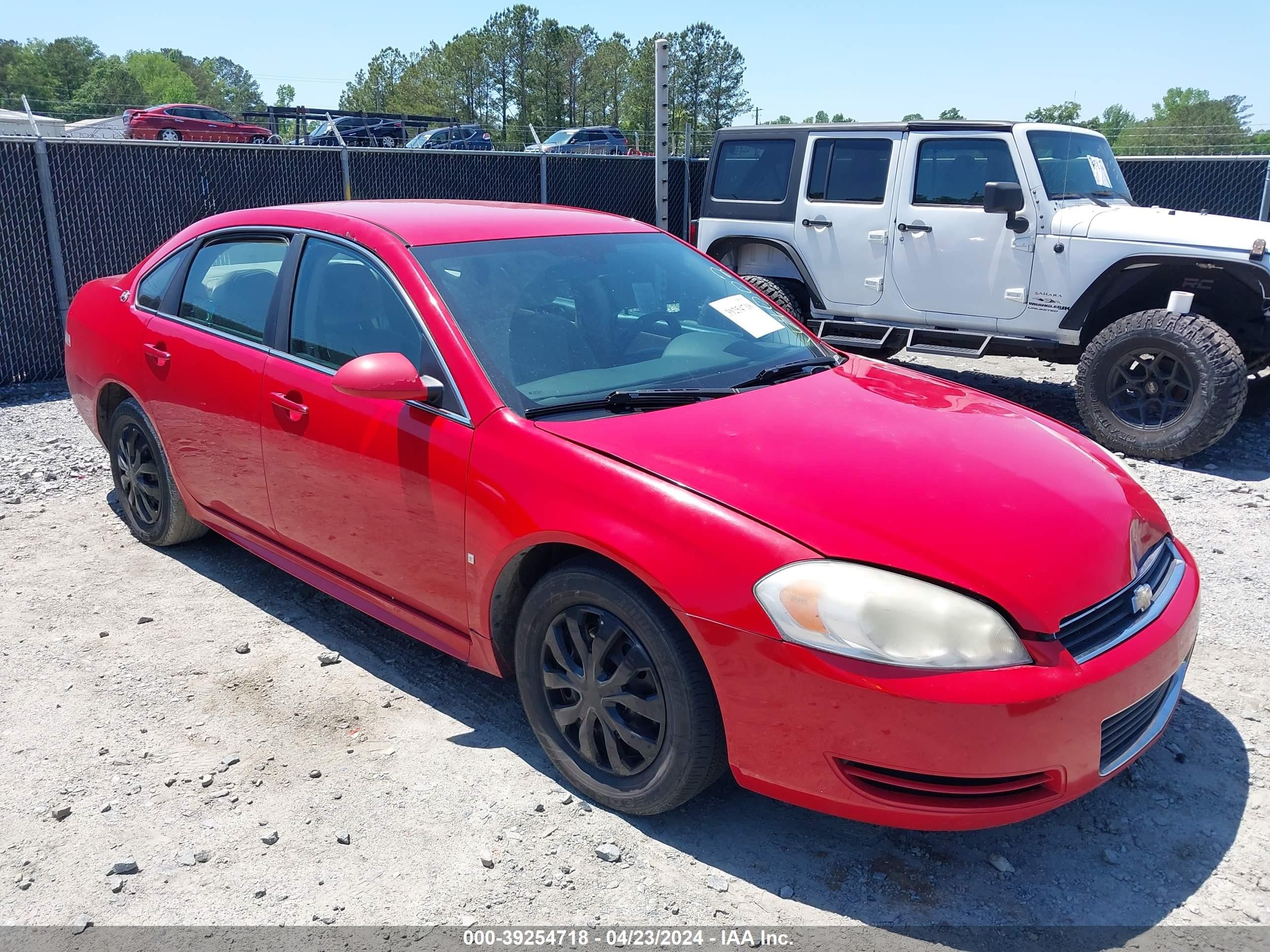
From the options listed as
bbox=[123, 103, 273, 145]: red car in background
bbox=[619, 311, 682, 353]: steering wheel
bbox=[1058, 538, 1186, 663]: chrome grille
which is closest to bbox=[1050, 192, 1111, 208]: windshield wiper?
bbox=[619, 311, 682, 353]: steering wheel

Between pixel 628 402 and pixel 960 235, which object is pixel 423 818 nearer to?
pixel 628 402

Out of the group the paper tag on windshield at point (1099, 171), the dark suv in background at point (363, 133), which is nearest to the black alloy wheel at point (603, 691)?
the paper tag on windshield at point (1099, 171)

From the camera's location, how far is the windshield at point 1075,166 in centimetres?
713

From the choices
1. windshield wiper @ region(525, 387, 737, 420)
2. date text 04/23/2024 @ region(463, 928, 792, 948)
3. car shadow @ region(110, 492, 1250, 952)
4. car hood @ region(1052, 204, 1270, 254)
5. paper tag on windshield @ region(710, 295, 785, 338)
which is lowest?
car shadow @ region(110, 492, 1250, 952)

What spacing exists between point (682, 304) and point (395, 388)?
4.07 ft

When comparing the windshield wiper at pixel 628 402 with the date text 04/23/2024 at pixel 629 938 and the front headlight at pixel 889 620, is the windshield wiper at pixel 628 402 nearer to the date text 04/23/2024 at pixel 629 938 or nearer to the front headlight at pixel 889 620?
the front headlight at pixel 889 620

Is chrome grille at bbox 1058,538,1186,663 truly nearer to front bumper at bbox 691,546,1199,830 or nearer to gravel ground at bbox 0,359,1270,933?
front bumper at bbox 691,546,1199,830

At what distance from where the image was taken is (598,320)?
3.51m

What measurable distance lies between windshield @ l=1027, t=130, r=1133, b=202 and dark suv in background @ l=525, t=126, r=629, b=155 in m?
26.9

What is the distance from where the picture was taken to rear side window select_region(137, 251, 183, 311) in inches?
178

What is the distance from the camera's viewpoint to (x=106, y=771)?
3168mm

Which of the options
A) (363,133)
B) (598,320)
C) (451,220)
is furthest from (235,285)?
(363,133)

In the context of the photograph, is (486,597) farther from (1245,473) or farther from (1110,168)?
(1110,168)

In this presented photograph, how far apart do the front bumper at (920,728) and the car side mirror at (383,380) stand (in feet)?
3.93
